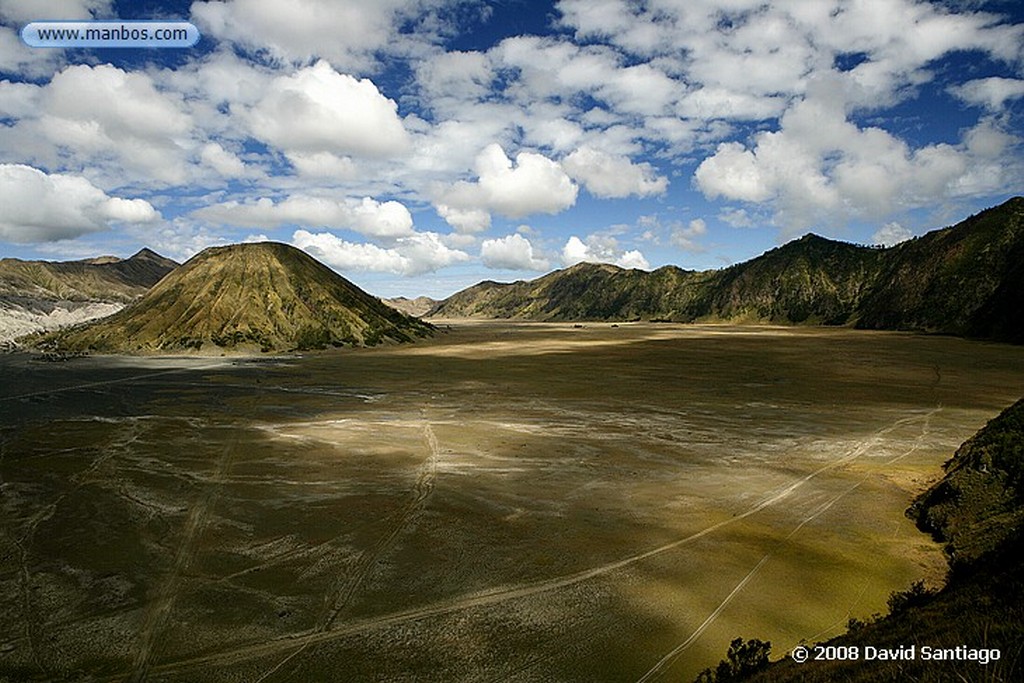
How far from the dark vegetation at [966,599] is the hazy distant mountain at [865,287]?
64962 millimetres

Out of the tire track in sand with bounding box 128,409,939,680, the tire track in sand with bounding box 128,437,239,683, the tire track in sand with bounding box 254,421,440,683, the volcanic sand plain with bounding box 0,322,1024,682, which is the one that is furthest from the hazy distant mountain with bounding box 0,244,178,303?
the tire track in sand with bounding box 128,409,939,680

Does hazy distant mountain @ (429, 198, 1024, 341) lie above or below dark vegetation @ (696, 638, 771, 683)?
above

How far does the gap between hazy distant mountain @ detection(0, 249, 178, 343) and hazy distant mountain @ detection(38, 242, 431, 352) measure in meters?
23.2

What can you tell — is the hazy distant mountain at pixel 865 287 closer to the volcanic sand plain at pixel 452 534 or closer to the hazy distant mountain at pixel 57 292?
the volcanic sand plain at pixel 452 534

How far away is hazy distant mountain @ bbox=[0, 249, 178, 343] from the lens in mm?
98000

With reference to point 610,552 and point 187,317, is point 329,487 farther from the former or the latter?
point 187,317

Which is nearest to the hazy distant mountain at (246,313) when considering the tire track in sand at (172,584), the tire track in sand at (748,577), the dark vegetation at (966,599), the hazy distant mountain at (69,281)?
the tire track in sand at (172,584)

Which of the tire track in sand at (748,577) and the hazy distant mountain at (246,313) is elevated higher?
the hazy distant mountain at (246,313)

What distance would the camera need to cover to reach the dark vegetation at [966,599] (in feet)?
14.4

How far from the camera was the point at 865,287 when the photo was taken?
12525 cm

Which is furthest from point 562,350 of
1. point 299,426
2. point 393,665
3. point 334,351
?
point 393,665

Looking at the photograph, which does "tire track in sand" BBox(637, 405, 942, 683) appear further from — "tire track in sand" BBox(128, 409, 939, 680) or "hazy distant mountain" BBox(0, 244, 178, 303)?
"hazy distant mountain" BBox(0, 244, 178, 303)

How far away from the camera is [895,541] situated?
38.5 feet

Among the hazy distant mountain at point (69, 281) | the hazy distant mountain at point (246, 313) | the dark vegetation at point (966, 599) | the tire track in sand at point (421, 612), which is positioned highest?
the hazy distant mountain at point (69, 281)
